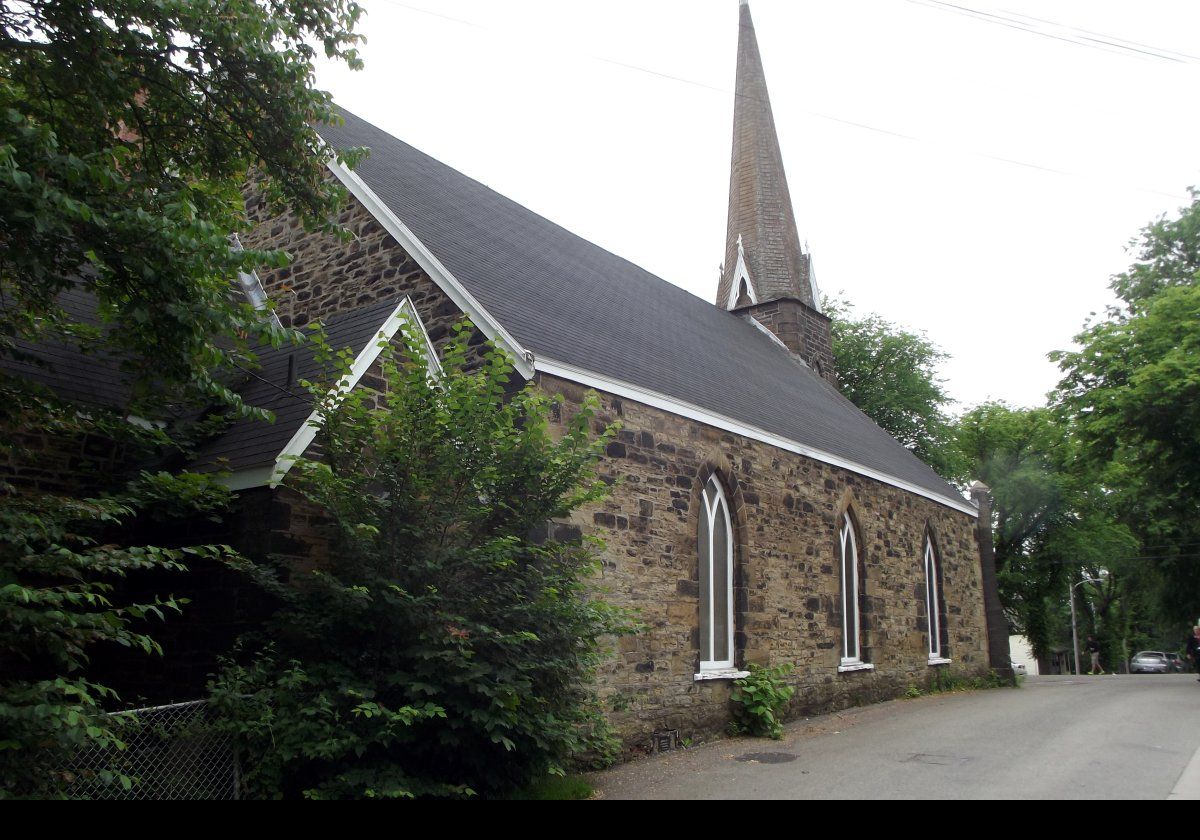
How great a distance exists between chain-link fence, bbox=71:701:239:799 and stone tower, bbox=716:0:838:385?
2084 centimetres

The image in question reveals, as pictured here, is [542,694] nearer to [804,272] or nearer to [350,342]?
[350,342]

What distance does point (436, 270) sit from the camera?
37.1 ft

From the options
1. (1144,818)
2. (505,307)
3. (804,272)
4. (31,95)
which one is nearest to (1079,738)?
(505,307)

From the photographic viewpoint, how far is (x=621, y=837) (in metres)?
3.53

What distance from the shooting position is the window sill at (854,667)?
15.9 m

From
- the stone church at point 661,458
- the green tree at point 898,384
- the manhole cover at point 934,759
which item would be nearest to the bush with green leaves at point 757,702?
the stone church at point 661,458

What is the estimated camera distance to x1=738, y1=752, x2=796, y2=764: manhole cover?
10.3 metres

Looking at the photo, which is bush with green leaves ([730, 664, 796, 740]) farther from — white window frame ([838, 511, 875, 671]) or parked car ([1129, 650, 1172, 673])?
parked car ([1129, 650, 1172, 673])

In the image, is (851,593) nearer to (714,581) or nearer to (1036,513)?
(714,581)

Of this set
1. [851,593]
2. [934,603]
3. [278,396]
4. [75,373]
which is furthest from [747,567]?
[934,603]

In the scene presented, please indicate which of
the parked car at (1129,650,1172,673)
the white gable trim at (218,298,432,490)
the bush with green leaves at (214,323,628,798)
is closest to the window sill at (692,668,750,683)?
the bush with green leaves at (214,323,628,798)

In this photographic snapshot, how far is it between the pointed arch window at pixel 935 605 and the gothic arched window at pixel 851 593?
414cm

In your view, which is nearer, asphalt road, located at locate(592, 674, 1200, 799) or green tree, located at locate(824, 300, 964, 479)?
asphalt road, located at locate(592, 674, 1200, 799)

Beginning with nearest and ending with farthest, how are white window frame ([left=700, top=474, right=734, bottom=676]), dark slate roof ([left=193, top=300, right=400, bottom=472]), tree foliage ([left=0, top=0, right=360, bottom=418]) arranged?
tree foliage ([left=0, top=0, right=360, bottom=418]) → dark slate roof ([left=193, top=300, right=400, bottom=472]) → white window frame ([left=700, top=474, right=734, bottom=676])
